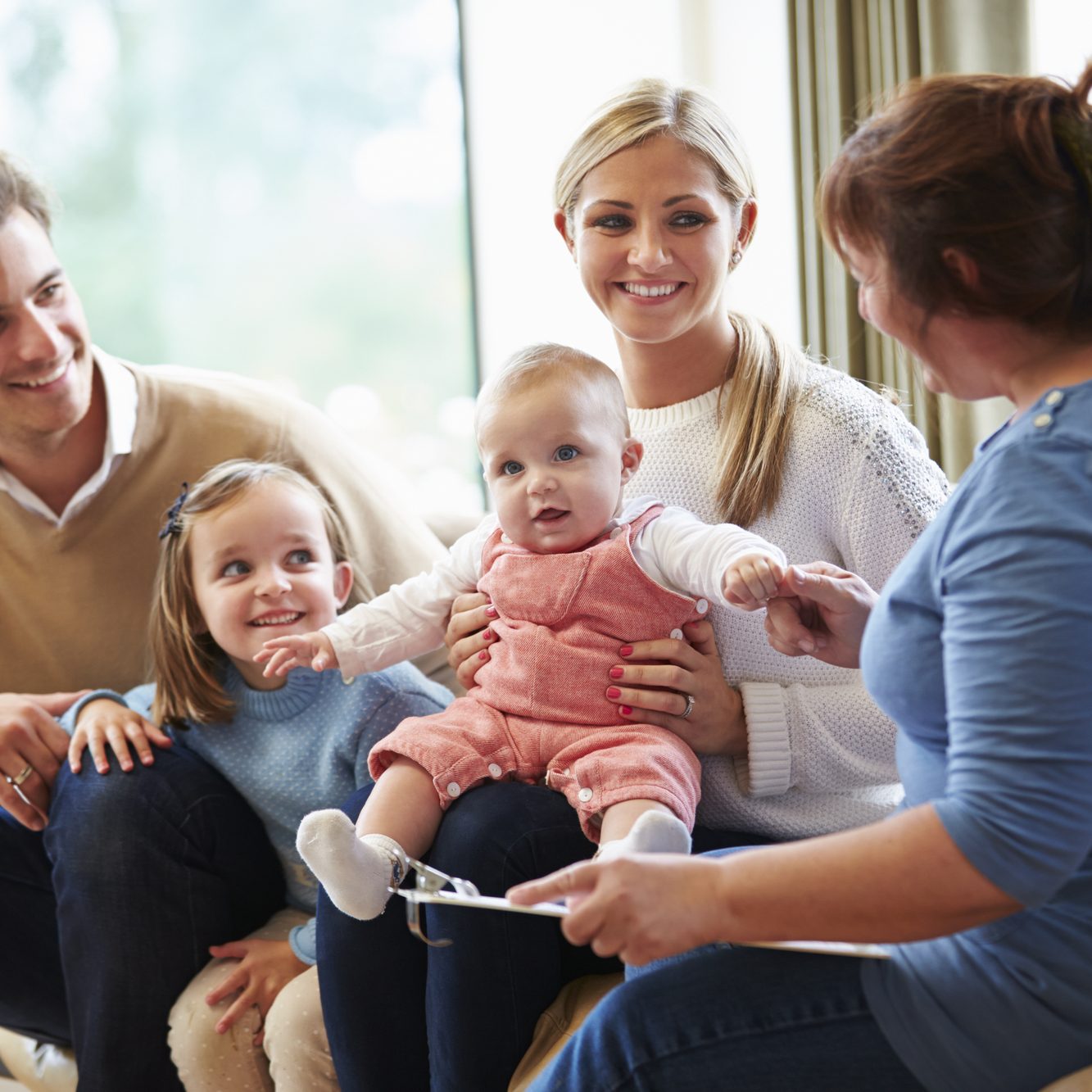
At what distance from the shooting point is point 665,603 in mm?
1542

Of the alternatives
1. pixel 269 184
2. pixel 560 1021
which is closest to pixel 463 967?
pixel 560 1021

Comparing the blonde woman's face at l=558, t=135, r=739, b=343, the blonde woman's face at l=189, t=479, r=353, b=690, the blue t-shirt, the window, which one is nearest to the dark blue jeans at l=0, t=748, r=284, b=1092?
the blonde woman's face at l=189, t=479, r=353, b=690

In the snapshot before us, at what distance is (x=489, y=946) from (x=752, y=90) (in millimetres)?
3028

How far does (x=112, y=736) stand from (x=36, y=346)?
629mm

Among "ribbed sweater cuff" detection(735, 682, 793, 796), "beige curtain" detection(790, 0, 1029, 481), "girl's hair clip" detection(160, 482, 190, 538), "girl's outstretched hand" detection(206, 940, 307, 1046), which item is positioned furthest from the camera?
"beige curtain" detection(790, 0, 1029, 481)

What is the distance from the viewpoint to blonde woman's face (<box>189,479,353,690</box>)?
6.01ft

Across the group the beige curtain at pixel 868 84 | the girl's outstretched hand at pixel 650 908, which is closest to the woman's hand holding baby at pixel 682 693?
the girl's outstretched hand at pixel 650 908

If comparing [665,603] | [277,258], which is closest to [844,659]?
[665,603]

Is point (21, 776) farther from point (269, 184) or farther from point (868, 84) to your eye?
point (269, 184)

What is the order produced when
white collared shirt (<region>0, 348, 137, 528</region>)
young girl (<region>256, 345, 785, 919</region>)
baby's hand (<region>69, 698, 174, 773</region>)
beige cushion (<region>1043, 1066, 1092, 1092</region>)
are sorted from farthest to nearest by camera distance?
white collared shirt (<region>0, 348, 137, 528</region>)
baby's hand (<region>69, 698, 174, 773</region>)
young girl (<region>256, 345, 785, 919</region>)
beige cushion (<region>1043, 1066, 1092, 1092</region>)

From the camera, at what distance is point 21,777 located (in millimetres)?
1824

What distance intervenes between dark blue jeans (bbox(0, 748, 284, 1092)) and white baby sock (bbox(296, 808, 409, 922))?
505mm

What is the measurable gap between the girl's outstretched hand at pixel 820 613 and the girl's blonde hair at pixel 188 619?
0.86 meters

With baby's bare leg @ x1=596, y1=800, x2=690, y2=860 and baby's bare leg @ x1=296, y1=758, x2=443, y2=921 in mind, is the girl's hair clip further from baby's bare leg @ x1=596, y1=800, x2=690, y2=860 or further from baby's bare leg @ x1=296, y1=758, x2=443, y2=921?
baby's bare leg @ x1=596, y1=800, x2=690, y2=860
